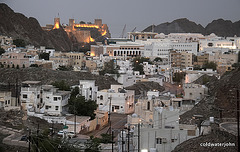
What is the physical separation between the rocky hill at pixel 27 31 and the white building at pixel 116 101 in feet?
111

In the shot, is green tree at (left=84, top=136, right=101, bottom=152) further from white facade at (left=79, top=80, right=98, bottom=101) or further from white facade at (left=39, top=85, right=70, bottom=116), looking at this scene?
white facade at (left=79, top=80, right=98, bottom=101)

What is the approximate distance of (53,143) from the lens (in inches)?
504

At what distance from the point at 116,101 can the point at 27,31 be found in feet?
131

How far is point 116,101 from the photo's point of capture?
23516 millimetres

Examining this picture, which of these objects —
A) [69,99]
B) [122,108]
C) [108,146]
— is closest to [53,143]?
[108,146]

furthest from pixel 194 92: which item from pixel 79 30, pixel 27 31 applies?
pixel 79 30

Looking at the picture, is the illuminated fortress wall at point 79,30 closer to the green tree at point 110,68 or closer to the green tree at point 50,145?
the green tree at point 110,68

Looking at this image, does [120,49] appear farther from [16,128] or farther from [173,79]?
[16,128]

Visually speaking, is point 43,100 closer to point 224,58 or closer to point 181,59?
point 181,59

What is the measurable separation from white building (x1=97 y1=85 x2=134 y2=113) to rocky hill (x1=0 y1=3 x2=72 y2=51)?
111ft

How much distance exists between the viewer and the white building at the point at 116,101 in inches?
923

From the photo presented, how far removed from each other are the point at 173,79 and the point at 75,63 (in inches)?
329

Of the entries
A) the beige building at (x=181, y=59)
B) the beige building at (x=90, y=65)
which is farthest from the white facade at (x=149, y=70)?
the beige building at (x=181, y=59)

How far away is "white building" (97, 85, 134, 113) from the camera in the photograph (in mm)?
23438
